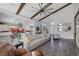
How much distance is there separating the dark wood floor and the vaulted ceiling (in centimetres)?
57

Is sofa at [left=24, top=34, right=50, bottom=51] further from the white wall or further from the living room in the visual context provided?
the white wall

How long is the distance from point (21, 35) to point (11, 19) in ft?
1.25

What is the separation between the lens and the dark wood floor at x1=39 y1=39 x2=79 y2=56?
196 centimetres

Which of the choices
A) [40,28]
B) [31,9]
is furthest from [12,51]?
[31,9]

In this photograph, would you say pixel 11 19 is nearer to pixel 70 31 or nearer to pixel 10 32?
pixel 10 32

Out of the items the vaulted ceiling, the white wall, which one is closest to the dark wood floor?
the white wall

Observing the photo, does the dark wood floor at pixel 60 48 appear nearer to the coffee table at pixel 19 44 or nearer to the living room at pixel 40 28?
the living room at pixel 40 28

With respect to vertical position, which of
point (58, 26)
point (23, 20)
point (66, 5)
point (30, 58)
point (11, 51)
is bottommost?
point (30, 58)

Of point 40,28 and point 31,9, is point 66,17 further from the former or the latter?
point 31,9

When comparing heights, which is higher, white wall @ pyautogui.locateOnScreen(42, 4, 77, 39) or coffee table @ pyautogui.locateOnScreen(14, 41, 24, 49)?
white wall @ pyautogui.locateOnScreen(42, 4, 77, 39)

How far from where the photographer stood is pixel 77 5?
6.46ft

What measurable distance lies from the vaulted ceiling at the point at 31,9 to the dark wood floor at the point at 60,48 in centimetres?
57

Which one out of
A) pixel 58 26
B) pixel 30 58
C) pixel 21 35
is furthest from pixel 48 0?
pixel 30 58

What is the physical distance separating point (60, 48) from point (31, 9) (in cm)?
95
